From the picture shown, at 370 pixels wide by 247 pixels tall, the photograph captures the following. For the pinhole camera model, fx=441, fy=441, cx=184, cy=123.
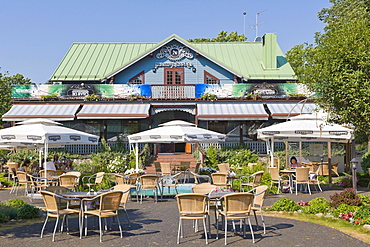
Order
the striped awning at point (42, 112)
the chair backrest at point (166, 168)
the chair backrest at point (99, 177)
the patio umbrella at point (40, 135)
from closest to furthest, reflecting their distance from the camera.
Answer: the patio umbrella at point (40, 135) → the chair backrest at point (99, 177) → the chair backrest at point (166, 168) → the striped awning at point (42, 112)

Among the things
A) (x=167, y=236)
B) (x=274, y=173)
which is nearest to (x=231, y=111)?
(x=274, y=173)

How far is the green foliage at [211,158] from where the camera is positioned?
22156 mm

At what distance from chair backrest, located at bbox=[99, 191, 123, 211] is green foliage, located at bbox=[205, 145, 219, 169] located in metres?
13.6

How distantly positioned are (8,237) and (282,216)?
20.4 feet

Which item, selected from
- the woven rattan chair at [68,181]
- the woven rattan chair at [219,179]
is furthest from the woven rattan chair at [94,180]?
the woven rattan chair at [219,179]

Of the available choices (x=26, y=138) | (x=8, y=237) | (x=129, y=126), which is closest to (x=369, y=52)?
(x=8, y=237)

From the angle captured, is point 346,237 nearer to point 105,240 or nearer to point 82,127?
point 105,240

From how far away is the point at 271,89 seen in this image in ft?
84.5

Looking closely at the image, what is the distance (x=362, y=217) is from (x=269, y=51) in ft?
69.8

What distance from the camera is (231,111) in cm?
2408

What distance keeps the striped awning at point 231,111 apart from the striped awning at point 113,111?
124 inches

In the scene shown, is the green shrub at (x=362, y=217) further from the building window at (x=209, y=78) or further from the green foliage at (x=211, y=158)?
the building window at (x=209, y=78)

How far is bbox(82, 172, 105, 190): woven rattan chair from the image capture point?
14.2 metres

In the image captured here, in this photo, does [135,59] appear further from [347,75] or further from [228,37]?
[228,37]
